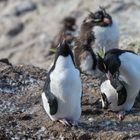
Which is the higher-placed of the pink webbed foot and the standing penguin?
the standing penguin

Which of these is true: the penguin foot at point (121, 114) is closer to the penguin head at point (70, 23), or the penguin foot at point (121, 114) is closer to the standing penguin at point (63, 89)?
the standing penguin at point (63, 89)

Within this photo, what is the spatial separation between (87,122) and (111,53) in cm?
79

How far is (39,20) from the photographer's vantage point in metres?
16.0

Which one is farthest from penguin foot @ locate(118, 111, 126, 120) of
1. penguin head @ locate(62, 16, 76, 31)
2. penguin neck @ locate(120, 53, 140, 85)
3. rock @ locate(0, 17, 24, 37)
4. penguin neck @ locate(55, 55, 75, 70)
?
rock @ locate(0, 17, 24, 37)

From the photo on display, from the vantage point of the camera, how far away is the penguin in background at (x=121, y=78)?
762 cm

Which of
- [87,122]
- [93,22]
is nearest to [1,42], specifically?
[93,22]

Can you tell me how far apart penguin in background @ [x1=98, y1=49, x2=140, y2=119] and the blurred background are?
14.3 feet

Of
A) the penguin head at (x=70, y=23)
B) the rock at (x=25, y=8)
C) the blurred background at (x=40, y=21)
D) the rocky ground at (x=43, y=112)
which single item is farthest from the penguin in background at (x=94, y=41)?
the rock at (x=25, y=8)

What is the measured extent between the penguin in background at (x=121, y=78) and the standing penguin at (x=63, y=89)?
19.7 inches

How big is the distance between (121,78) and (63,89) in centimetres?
83

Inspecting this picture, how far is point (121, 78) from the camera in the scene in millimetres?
7789

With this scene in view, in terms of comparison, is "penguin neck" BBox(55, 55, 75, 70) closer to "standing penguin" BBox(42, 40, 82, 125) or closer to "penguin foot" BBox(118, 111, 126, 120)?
"standing penguin" BBox(42, 40, 82, 125)

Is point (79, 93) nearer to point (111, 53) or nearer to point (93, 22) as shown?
point (111, 53)

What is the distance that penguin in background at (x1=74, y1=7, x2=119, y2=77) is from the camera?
9.57 meters
